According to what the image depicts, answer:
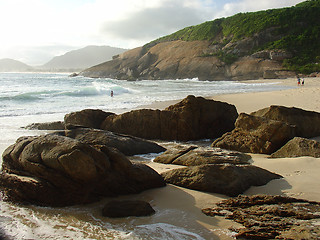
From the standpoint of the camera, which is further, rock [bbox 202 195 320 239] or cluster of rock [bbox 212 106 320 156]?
cluster of rock [bbox 212 106 320 156]

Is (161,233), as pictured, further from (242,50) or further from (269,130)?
(242,50)

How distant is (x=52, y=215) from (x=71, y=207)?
242mm

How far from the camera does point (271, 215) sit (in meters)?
2.98

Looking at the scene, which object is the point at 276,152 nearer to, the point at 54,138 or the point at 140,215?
the point at 140,215

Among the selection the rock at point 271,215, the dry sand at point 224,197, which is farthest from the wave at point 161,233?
the rock at point 271,215

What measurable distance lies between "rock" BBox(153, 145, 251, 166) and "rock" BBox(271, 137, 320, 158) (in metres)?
0.59

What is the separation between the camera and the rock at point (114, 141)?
19.8 ft

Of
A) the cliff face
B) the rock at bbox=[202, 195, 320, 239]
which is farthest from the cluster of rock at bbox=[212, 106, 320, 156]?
the cliff face

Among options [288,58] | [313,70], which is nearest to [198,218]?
[313,70]

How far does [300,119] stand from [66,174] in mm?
5453

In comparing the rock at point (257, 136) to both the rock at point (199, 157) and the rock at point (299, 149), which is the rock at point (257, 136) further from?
the rock at point (199, 157)

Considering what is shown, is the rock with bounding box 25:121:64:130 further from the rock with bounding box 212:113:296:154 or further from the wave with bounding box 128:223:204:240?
the wave with bounding box 128:223:204:240

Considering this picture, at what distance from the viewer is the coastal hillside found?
44406 mm

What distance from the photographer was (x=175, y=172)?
429 centimetres
